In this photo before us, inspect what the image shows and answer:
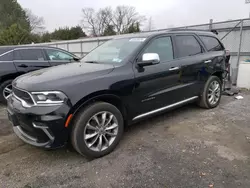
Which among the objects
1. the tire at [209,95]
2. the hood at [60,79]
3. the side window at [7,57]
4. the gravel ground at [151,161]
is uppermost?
the side window at [7,57]

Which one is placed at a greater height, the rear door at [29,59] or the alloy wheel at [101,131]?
the rear door at [29,59]

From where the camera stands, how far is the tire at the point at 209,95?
447 centimetres

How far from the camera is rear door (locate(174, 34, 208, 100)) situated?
12.6ft

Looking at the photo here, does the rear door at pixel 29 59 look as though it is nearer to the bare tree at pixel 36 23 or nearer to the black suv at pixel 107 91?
the black suv at pixel 107 91

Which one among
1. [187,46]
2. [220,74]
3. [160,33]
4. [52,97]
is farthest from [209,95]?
[52,97]

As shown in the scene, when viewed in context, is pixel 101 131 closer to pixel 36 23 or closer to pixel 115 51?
pixel 115 51

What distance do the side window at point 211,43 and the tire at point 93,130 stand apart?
2789mm

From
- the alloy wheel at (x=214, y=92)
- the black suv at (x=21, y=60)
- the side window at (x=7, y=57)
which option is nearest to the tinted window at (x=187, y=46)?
the alloy wheel at (x=214, y=92)

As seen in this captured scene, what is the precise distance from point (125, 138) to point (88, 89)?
1.26 metres

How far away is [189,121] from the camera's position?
4.11m

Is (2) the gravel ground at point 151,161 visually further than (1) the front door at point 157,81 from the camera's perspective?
No

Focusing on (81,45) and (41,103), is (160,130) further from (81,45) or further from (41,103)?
(81,45)

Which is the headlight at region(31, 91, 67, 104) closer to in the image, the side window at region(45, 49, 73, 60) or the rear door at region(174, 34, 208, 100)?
the rear door at region(174, 34, 208, 100)

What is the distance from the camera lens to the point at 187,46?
4.07 m
